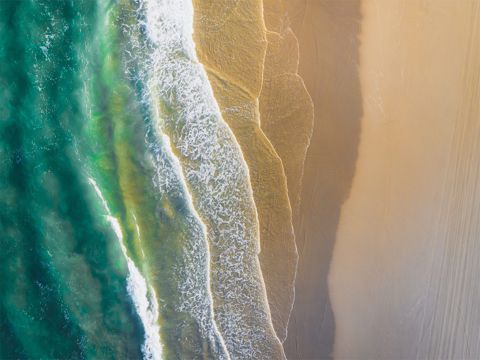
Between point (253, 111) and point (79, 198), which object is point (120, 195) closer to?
point (79, 198)

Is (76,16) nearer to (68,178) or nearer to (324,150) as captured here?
(68,178)

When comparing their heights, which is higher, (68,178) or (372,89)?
(372,89)

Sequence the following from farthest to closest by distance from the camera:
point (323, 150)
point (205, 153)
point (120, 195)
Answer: point (323, 150) < point (120, 195) < point (205, 153)

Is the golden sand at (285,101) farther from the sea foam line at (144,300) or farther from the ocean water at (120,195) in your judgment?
the sea foam line at (144,300)

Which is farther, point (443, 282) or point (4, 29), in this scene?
point (443, 282)

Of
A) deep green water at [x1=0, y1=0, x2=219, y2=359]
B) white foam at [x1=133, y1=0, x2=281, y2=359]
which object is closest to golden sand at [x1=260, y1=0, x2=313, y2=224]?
white foam at [x1=133, y1=0, x2=281, y2=359]

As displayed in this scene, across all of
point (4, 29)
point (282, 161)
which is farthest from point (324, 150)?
point (4, 29)

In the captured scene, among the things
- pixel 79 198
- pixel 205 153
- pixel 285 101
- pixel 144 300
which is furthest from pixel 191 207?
pixel 285 101

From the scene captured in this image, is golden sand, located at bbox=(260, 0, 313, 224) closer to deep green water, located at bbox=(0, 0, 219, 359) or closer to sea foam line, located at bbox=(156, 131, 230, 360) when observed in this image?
sea foam line, located at bbox=(156, 131, 230, 360)
